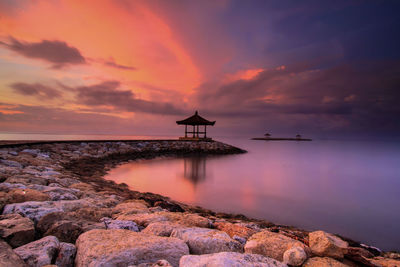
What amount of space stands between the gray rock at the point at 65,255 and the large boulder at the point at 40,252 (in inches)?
1.5

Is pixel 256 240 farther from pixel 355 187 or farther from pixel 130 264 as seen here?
pixel 355 187

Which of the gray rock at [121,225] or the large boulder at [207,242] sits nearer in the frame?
the large boulder at [207,242]

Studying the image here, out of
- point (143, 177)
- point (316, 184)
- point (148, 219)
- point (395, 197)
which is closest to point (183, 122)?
point (143, 177)

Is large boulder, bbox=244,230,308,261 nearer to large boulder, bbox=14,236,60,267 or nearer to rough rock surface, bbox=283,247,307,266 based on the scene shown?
rough rock surface, bbox=283,247,307,266

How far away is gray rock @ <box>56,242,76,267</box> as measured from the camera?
157 cm

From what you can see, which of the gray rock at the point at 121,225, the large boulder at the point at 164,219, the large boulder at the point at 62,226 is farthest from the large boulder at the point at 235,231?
the large boulder at the point at 62,226

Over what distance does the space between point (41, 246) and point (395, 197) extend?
424 inches

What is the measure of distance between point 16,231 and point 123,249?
1.07m

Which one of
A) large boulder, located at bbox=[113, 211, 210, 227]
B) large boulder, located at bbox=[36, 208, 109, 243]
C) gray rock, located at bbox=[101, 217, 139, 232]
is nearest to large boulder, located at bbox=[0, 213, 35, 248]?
large boulder, located at bbox=[36, 208, 109, 243]

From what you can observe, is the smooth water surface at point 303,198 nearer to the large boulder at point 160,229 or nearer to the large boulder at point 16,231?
the large boulder at point 160,229

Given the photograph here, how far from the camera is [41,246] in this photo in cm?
159

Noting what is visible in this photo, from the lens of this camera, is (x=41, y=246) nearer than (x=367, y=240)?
Yes

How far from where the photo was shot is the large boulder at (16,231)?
1.71 m

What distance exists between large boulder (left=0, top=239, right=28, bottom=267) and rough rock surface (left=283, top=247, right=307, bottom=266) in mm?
2148
